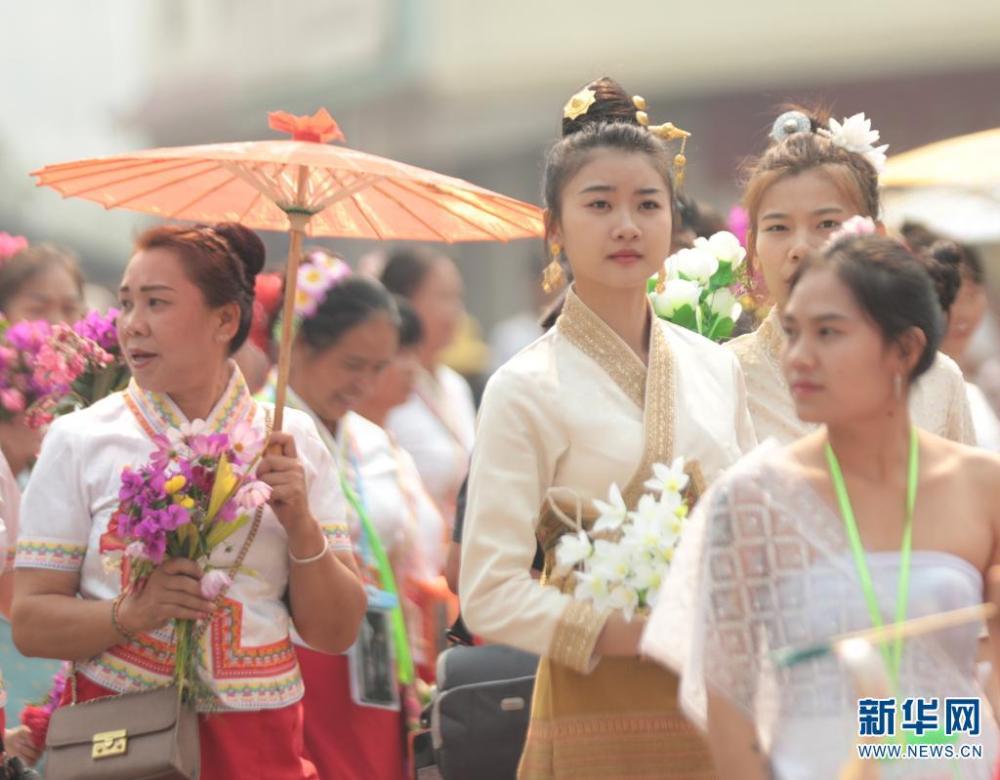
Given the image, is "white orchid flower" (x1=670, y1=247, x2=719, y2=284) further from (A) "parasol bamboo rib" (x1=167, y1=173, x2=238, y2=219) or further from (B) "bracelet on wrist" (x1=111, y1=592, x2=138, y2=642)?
(B) "bracelet on wrist" (x1=111, y1=592, x2=138, y2=642)

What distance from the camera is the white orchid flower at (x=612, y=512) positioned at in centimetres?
344

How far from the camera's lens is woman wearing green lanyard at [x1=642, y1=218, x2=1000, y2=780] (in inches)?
118

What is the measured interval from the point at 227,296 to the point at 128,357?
241 mm

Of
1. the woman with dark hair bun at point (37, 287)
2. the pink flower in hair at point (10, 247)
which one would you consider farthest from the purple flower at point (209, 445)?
the pink flower in hair at point (10, 247)

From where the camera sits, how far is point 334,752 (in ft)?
15.8

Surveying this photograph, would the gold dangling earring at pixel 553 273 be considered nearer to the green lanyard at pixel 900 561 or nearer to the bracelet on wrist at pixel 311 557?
the bracelet on wrist at pixel 311 557

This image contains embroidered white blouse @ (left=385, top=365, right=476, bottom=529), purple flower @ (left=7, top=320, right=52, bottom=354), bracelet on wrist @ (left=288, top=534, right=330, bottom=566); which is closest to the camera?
bracelet on wrist @ (left=288, top=534, right=330, bottom=566)

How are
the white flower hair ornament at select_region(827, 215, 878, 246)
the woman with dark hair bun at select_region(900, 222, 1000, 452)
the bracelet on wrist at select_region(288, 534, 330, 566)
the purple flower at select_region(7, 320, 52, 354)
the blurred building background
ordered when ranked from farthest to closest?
the blurred building background → the woman with dark hair bun at select_region(900, 222, 1000, 452) → the purple flower at select_region(7, 320, 52, 354) → the bracelet on wrist at select_region(288, 534, 330, 566) → the white flower hair ornament at select_region(827, 215, 878, 246)

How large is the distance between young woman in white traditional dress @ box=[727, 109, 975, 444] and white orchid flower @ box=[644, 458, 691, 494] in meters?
0.68

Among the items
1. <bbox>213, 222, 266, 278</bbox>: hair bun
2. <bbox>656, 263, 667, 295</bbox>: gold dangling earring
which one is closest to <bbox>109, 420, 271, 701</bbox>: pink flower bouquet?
<bbox>213, 222, 266, 278</bbox>: hair bun

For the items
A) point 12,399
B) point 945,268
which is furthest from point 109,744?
point 945,268

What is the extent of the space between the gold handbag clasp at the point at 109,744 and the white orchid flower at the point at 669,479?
3.54ft

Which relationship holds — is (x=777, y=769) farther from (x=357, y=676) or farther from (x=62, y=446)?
(x=357, y=676)

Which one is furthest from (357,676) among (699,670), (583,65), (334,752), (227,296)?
(583,65)
